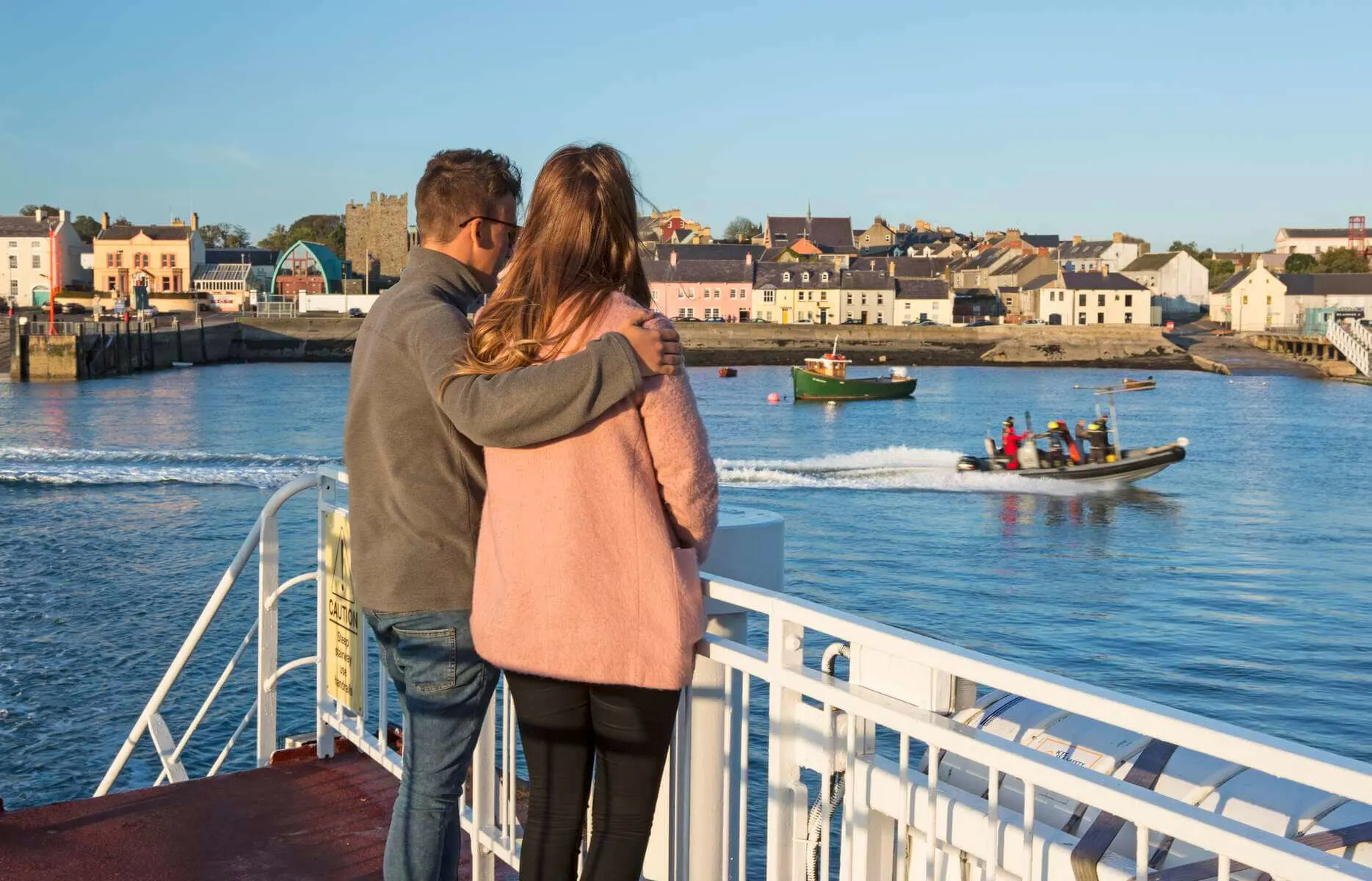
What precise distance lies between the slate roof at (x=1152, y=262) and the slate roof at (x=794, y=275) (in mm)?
30184

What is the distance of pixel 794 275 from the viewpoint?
106250 millimetres

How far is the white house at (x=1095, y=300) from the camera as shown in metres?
101

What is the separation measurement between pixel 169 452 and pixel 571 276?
35.7 metres

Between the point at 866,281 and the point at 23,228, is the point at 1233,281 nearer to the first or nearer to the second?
the point at 866,281

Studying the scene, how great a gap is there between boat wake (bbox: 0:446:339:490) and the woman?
2594cm

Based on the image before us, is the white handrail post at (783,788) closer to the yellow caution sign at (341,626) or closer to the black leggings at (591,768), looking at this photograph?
the black leggings at (591,768)

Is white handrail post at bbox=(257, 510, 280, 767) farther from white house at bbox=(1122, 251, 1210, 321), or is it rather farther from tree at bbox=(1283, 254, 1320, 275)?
tree at bbox=(1283, 254, 1320, 275)

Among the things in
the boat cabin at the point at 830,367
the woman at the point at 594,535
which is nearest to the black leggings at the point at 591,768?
the woman at the point at 594,535

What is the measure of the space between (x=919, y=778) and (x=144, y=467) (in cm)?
3323

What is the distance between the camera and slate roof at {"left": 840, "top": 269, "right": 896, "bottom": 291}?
104500 millimetres

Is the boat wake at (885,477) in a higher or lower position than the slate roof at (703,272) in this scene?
lower

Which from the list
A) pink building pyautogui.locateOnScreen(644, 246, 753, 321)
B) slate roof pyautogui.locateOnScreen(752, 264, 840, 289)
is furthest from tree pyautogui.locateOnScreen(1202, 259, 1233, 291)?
pink building pyautogui.locateOnScreen(644, 246, 753, 321)

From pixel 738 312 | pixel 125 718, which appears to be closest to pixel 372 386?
pixel 125 718

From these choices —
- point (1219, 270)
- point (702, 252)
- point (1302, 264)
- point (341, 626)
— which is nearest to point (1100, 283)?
point (702, 252)
